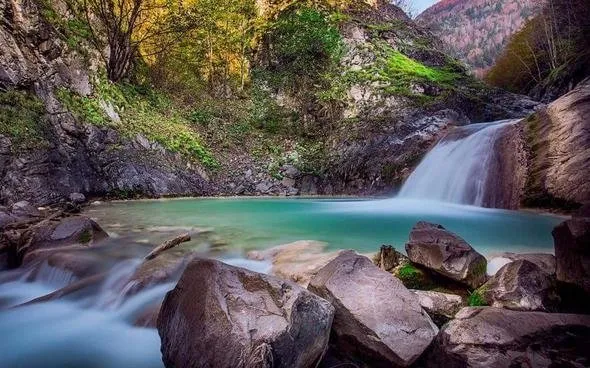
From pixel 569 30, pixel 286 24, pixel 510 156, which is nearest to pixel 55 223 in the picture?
pixel 510 156

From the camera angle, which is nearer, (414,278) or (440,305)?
(440,305)

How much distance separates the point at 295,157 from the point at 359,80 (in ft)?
13.8

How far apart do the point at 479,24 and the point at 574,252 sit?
80457mm


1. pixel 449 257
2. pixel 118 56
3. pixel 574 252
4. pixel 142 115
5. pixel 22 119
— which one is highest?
pixel 118 56

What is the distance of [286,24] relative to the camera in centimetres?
1759

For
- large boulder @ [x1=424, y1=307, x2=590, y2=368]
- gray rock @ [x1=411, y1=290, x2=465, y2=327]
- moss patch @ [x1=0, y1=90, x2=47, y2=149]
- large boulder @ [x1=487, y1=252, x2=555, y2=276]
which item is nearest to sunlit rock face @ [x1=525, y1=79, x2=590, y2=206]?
large boulder @ [x1=487, y1=252, x2=555, y2=276]

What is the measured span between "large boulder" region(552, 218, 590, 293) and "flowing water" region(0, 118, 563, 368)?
154 cm

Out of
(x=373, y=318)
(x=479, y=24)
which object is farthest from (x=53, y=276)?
(x=479, y=24)

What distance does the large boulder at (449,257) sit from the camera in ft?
9.75

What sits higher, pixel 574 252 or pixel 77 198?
pixel 574 252

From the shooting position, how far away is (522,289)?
263 centimetres

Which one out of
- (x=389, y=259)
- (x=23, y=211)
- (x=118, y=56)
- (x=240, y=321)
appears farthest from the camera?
(x=118, y=56)

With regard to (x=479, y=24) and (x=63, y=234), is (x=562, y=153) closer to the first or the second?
(x=63, y=234)

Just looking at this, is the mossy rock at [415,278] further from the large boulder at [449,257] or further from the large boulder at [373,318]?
the large boulder at [373,318]
